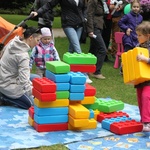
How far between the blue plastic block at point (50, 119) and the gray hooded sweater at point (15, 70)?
940 millimetres

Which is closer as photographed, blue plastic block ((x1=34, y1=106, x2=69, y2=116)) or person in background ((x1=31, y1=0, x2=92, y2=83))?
blue plastic block ((x1=34, y1=106, x2=69, y2=116))

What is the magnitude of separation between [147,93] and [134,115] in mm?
986

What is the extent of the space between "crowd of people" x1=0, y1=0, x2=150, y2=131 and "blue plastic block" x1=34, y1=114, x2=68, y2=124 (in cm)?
93

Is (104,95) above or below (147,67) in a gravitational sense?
below

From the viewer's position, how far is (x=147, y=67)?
16.6 feet

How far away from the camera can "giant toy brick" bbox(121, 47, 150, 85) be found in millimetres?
5008

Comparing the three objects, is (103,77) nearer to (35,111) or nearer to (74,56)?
(74,56)

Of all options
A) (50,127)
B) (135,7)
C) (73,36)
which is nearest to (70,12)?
(73,36)

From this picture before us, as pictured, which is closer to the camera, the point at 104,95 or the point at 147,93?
the point at 147,93

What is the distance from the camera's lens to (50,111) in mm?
5141

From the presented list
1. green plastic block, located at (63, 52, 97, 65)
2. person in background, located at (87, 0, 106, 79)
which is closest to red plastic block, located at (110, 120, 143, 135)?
green plastic block, located at (63, 52, 97, 65)

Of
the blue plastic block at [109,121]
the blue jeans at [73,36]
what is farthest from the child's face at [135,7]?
the blue plastic block at [109,121]

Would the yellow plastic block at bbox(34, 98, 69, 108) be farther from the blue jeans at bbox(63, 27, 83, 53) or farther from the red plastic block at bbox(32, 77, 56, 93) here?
the blue jeans at bbox(63, 27, 83, 53)

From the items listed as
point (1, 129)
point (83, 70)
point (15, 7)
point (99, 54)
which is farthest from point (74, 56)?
point (15, 7)
